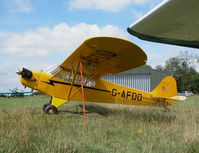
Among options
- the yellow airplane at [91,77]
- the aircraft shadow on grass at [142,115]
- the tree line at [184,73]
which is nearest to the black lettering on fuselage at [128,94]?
the yellow airplane at [91,77]

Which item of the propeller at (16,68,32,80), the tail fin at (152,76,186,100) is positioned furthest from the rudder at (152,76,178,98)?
the propeller at (16,68,32,80)

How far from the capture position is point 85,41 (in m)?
5.36

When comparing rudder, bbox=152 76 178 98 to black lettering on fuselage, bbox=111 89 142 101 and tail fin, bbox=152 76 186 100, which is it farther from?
black lettering on fuselage, bbox=111 89 142 101

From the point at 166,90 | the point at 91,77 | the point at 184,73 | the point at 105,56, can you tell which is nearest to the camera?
the point at 105,56

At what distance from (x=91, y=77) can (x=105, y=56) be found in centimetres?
139

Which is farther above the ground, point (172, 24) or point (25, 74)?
point (25, 74)

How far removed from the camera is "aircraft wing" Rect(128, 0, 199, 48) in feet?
4.63

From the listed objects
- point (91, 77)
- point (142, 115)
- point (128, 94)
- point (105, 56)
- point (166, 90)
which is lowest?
point (142, 115)

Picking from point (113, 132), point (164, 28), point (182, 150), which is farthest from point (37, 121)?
point (164, 28)

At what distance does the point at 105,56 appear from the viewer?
259 inches

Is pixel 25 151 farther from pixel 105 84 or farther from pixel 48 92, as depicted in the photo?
pixel 105 84

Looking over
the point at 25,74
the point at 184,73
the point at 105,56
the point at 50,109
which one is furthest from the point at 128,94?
the point at 184,73

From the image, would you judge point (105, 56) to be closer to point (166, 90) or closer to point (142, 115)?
point (142, 115)

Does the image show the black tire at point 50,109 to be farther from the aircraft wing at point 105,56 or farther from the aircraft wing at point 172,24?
the aircraft wing at point 172,24
